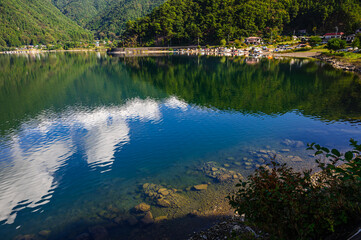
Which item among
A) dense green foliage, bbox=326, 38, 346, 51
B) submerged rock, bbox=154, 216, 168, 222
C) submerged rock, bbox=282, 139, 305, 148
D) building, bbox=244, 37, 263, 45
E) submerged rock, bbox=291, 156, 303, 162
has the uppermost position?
building, bbox=244, 37, 263, 45

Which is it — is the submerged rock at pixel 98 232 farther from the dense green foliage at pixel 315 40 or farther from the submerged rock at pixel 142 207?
the dense green foliage at pixel 315 40

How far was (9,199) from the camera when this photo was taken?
1472 cm

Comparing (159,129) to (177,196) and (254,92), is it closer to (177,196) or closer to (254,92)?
(177,196)

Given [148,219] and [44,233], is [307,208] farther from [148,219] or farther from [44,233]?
[44,233]

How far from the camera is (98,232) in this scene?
37.8ft

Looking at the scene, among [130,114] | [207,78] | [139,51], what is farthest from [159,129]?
[139,51]

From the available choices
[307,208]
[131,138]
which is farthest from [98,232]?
[131,138]

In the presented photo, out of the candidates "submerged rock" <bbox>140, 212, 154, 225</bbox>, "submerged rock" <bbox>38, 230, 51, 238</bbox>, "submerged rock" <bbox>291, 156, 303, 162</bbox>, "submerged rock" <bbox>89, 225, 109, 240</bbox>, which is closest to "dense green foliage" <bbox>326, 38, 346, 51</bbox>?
"submerged rock" <bbox>291, 156, 303, 162</bbox>

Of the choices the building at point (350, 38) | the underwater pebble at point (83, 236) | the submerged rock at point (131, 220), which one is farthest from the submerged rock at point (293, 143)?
the building at point (350, 38)

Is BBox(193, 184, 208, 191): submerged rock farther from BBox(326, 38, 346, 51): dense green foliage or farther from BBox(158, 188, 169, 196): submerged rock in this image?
BBox(326, 38, 346, 51): dense green foliage

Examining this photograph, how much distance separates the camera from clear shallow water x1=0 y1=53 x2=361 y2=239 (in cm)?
1433

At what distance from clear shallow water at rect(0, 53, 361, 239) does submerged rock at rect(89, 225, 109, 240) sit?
590 millimetres

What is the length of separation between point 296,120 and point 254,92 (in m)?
16.1

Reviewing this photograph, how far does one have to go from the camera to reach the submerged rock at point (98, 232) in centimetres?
1121
